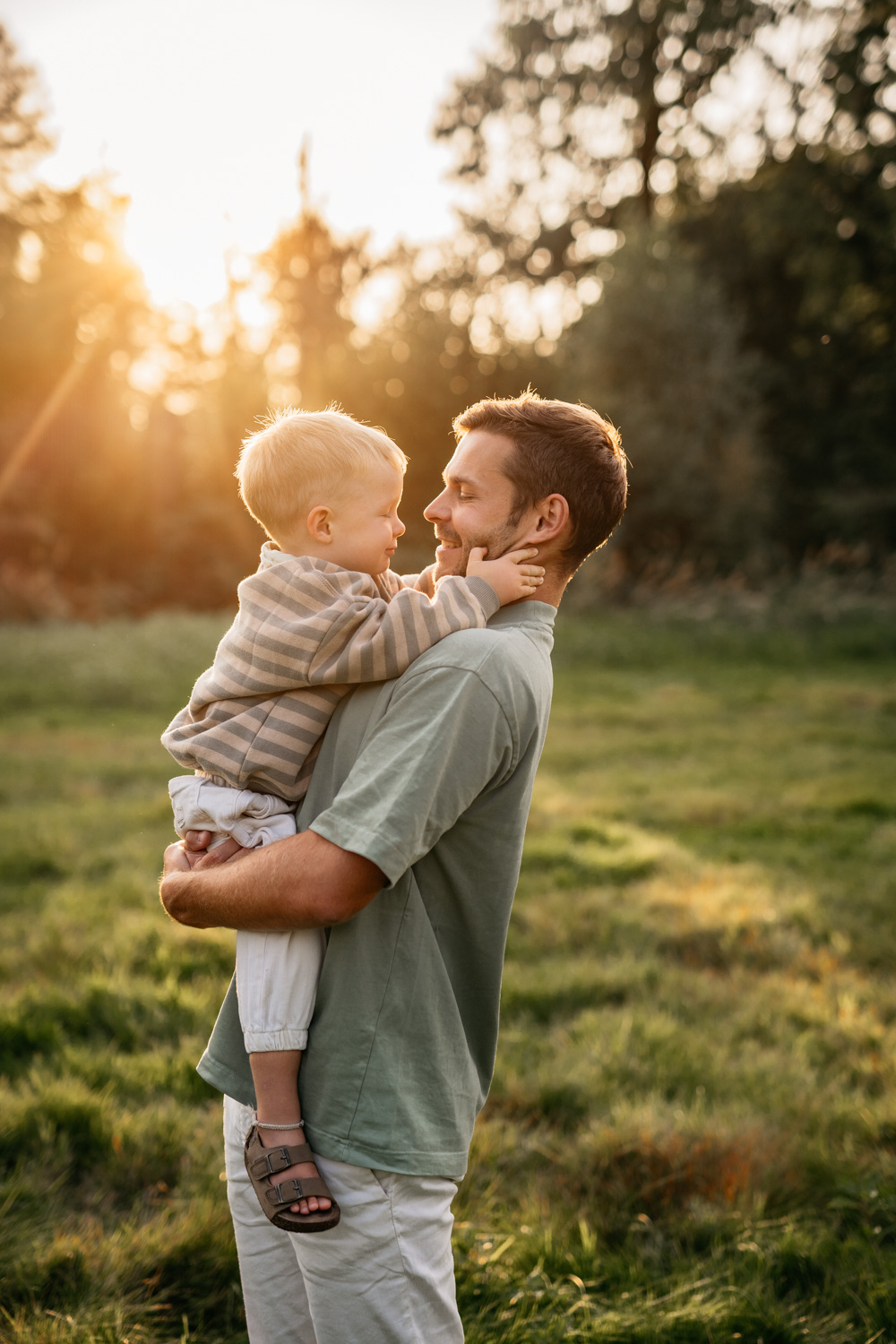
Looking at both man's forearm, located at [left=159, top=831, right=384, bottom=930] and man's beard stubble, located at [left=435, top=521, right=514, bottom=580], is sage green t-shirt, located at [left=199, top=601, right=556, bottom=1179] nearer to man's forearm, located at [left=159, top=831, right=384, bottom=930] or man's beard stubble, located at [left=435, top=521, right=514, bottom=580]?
man's forearm, located at [left=159, top=831, right=384, bottom=930]

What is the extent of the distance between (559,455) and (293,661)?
2.05 ft

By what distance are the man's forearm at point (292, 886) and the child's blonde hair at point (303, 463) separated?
659 millimetres

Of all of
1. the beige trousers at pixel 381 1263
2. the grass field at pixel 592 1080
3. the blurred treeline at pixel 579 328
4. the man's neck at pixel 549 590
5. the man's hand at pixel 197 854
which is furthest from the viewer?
the blurred treeline at pixel 579 328

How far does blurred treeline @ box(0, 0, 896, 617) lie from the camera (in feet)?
70.2

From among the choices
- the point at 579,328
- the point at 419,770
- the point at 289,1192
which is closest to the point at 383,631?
the point at 419,770

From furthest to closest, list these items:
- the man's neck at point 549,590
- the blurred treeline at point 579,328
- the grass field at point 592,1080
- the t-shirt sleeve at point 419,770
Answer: the blurred treeline at point 579,328 → the grass field at point 592,1080 → the man's neck at point 549,590 → the t-shirt sleeve at point 419,770

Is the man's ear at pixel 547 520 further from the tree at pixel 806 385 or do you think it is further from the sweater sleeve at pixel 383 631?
the tree at pixel 806 385

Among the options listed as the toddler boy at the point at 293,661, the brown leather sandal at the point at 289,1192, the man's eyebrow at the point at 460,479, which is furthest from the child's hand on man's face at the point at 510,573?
the brown leather sandal at the point at 289,1192

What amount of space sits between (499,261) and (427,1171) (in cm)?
2926

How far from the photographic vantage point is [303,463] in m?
1.88

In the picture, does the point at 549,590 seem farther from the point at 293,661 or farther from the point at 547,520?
the point at 293,661

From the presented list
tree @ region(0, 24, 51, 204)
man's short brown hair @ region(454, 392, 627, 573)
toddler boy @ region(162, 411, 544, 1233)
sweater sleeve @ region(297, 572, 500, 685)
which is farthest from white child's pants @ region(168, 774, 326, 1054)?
tree @ region(0, 24, 51, 204)

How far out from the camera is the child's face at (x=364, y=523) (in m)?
1.89

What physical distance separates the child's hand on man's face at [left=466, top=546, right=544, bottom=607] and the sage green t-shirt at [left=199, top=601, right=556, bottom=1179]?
2.1 inches
